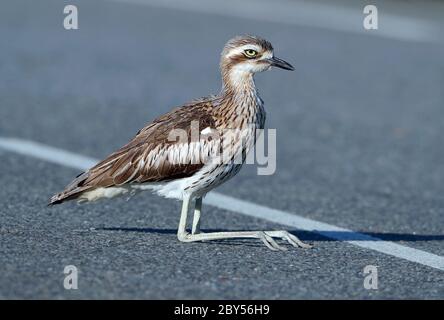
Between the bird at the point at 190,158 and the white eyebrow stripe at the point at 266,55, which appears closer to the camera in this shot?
the bird at the point at 190,158

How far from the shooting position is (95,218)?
31.9 ft

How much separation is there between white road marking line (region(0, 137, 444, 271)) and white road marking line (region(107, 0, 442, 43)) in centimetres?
975

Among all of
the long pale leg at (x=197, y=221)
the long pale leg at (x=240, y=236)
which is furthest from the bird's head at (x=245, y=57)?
the long pale leg at (x=240, y=236)

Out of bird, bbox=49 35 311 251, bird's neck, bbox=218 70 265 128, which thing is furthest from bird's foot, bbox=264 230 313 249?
bird's neck, bbox=218 70 265 128

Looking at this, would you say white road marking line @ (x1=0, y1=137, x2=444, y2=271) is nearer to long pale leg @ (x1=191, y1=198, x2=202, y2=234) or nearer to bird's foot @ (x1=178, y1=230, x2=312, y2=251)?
bird's foot @ (x1=178, y1=230, x2=312, y2=251)

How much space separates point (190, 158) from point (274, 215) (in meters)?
2.05

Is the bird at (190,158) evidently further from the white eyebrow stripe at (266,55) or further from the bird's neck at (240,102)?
the white eyebrow stripe at (266,55)

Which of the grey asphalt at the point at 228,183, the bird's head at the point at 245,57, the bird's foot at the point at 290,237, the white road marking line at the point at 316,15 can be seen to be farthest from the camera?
the white road marking line at the point at 316,15

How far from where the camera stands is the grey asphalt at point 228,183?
25.5 feet

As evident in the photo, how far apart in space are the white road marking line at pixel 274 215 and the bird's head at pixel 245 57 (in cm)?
157

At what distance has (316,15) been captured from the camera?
2250cm

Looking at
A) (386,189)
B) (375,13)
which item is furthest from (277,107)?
(375,13)

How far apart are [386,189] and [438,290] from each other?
172 inches

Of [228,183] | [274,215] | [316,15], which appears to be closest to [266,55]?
[274,215]
